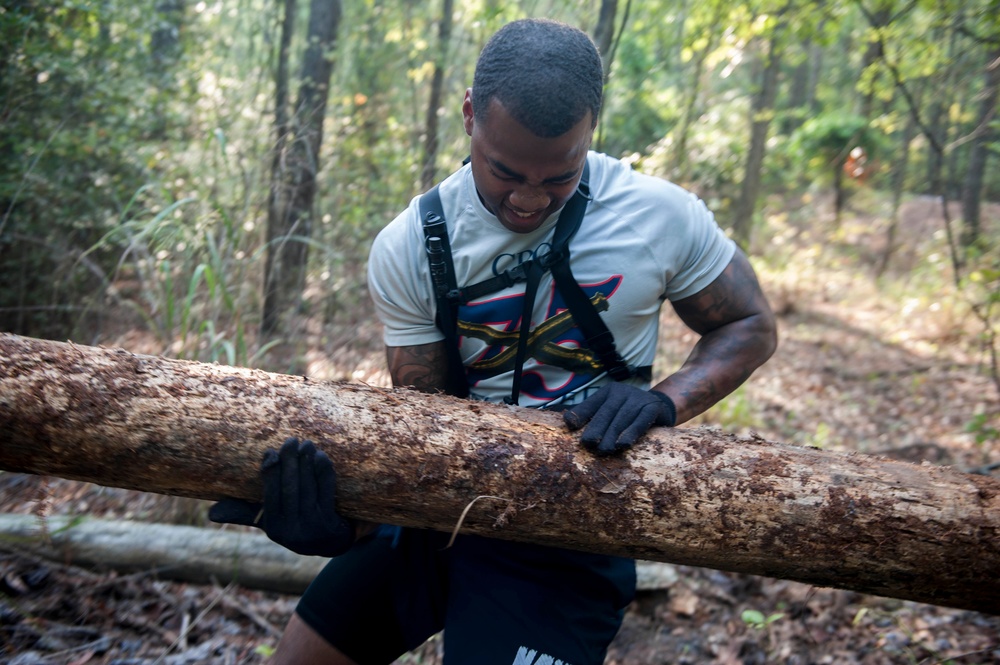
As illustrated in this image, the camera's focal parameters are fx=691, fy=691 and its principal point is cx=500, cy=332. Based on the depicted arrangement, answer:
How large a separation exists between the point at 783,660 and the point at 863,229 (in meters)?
13.3

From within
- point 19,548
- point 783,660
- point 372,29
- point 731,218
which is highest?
point 372,29

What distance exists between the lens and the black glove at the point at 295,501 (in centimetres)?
186

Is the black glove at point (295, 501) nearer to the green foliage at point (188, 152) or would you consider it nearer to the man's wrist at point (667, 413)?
the man's wrist at point (667, 413)

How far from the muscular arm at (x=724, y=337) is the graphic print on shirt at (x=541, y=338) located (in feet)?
0.98

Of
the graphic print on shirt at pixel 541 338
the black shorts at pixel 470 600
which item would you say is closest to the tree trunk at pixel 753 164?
the graphic print on shirt at pixel 541 338

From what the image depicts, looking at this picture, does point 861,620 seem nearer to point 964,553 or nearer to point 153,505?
point 964,553

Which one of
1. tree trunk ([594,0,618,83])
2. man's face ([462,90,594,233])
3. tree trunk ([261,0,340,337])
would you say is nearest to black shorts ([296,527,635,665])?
man's face ([462,90,594,233])

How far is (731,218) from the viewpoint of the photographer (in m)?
12.1

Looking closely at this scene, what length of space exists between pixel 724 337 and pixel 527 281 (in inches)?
30.6

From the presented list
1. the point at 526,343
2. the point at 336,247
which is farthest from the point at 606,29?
the point at 526,343

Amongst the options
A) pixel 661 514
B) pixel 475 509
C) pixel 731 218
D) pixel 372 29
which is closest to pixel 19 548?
pixel 475 509

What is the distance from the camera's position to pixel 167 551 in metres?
3.40

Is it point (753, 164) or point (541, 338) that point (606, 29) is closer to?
point (541, 338)

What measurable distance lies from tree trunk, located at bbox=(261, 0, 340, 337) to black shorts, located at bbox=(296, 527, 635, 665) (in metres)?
2.12
